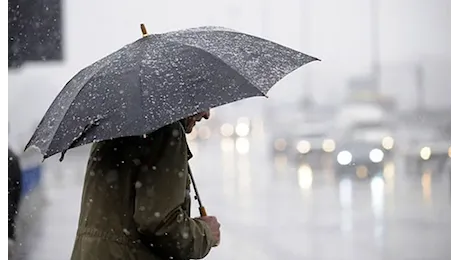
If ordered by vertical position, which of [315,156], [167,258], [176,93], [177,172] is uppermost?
[176,93]

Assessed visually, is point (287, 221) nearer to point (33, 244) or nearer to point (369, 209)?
point (369, 209)

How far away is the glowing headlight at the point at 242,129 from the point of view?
3296cm

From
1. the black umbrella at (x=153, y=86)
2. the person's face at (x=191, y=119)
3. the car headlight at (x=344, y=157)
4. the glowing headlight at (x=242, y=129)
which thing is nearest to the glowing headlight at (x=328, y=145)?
the car headlight at (x=344, y=157)

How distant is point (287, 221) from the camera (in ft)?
40.4

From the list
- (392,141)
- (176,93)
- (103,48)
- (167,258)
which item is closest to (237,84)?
(176,93)

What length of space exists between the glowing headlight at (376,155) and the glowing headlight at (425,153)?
95 cm

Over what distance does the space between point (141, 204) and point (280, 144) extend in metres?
24.2

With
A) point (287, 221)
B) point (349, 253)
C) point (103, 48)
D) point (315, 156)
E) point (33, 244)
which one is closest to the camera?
point (349, 253)

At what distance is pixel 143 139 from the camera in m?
2.74

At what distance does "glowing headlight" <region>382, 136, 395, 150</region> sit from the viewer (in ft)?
76.3

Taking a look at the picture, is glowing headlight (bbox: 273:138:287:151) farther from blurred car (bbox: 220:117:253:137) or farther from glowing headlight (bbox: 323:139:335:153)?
blurred car (bbox: 220:117:253:137)

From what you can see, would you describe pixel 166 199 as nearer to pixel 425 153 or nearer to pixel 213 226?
pixel 213 226

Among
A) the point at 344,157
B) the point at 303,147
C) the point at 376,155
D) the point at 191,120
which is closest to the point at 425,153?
the point at 376,155
